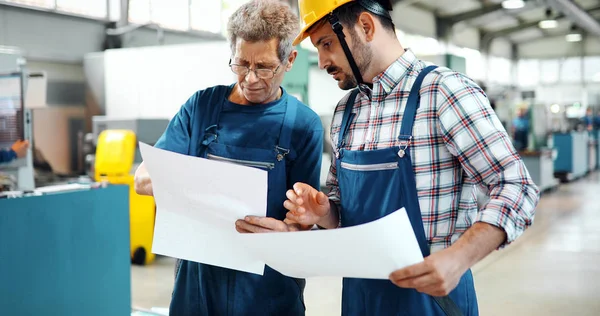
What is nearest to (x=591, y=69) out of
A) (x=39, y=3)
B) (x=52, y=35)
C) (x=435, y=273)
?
(x=52, y=35)

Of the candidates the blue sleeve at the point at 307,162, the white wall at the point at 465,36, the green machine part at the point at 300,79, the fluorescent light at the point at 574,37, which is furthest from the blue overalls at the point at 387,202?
the fluorescent light at the point at 574,37

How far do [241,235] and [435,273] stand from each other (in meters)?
0.39

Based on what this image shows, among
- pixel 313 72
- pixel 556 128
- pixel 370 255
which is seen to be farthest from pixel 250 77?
pixel 556 128

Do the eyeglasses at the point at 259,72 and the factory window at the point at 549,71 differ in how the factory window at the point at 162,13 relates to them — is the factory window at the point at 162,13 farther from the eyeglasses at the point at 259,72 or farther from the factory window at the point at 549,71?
the factory window at the point at 549,71

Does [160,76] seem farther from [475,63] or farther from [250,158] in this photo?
[475,63]

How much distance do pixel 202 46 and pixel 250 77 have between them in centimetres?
546

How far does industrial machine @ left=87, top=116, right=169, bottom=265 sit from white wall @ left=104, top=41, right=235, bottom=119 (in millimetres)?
1207

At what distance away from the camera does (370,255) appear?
3.45 ft

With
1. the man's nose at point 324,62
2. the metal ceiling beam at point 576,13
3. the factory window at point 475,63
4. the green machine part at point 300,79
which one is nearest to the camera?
the man's nose at point 324,62

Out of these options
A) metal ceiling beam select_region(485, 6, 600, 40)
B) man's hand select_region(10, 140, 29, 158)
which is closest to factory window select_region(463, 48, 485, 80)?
metal ceiling beam select_region(485, 6, 600, 40)

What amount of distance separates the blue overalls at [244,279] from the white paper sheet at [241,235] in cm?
19

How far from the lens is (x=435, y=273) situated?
1032 millimetres

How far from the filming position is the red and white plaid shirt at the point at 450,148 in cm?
112

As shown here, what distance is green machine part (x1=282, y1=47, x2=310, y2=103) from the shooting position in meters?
6.75
